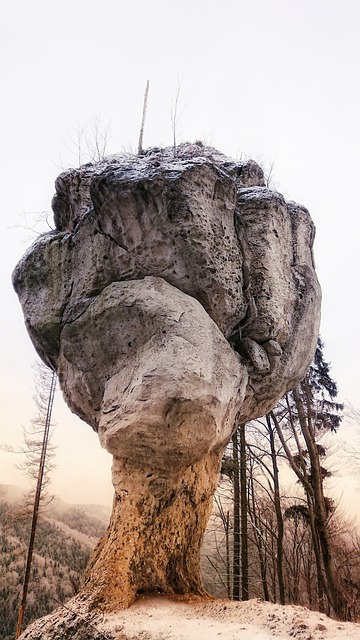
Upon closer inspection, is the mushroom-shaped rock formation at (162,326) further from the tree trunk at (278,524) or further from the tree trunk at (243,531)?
the tree trunk at (278,524)

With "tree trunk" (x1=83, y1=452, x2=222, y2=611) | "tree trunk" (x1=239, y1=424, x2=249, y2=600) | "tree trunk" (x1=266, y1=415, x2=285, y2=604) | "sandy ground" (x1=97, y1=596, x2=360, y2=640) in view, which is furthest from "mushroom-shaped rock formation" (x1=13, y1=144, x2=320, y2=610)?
"tree trunk" (x1=266, y1=415, x2=285, y2=604)

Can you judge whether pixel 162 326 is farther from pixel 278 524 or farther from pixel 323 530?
pixel 278 524

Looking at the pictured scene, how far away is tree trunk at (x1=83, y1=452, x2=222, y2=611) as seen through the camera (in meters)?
4.71

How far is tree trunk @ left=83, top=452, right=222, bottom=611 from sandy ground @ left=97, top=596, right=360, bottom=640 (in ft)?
1.00

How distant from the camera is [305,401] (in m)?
13.4

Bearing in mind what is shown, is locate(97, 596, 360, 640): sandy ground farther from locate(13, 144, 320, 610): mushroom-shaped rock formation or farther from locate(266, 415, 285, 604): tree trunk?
locate(266, 415, 285, 604): tree trunk

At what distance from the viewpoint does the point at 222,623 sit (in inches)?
153

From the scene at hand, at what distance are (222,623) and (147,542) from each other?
1.45 metres

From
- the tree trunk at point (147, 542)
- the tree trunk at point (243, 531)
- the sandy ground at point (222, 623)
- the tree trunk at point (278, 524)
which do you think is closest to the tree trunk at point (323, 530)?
the tree trunk at point (278, 524)

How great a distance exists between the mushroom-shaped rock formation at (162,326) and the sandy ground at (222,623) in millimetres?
436

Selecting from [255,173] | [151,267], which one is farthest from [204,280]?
[255,173]

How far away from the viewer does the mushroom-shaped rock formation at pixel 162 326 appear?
4766 mm

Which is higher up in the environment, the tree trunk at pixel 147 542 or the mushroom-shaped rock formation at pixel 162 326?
the mushroom-shaped rock formation at pixel 162 326

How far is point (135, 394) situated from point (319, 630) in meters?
2.59
